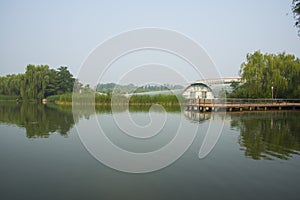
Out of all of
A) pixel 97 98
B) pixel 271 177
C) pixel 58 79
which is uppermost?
pixel 58 79

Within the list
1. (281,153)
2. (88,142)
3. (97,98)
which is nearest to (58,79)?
(97,98)

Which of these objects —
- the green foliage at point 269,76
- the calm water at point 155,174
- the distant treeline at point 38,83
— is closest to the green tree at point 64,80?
the distant treeline at point 38,83

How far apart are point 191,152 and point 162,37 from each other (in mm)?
4287

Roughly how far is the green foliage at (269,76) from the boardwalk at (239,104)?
1.72 meters

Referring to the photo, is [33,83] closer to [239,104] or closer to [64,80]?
[64,80]

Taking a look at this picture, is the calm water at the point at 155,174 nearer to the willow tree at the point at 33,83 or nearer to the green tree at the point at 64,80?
the willow tree at the point at 33,83

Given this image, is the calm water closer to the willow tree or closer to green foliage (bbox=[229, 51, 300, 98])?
green foliage (bbox=[229, 51, 300, 98])

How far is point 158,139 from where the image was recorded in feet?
35.1

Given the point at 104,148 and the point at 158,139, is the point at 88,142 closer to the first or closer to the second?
the point at 104,148

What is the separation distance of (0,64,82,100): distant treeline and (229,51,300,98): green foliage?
35143 mm

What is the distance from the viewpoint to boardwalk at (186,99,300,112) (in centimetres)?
2550

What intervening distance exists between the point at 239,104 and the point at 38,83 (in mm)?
40393

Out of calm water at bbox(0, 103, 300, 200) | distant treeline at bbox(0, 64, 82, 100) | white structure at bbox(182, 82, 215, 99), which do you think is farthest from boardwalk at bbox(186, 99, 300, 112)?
distant treeline at bbox(0, 64, 82, 100)

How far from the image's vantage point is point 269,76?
33062 mm
